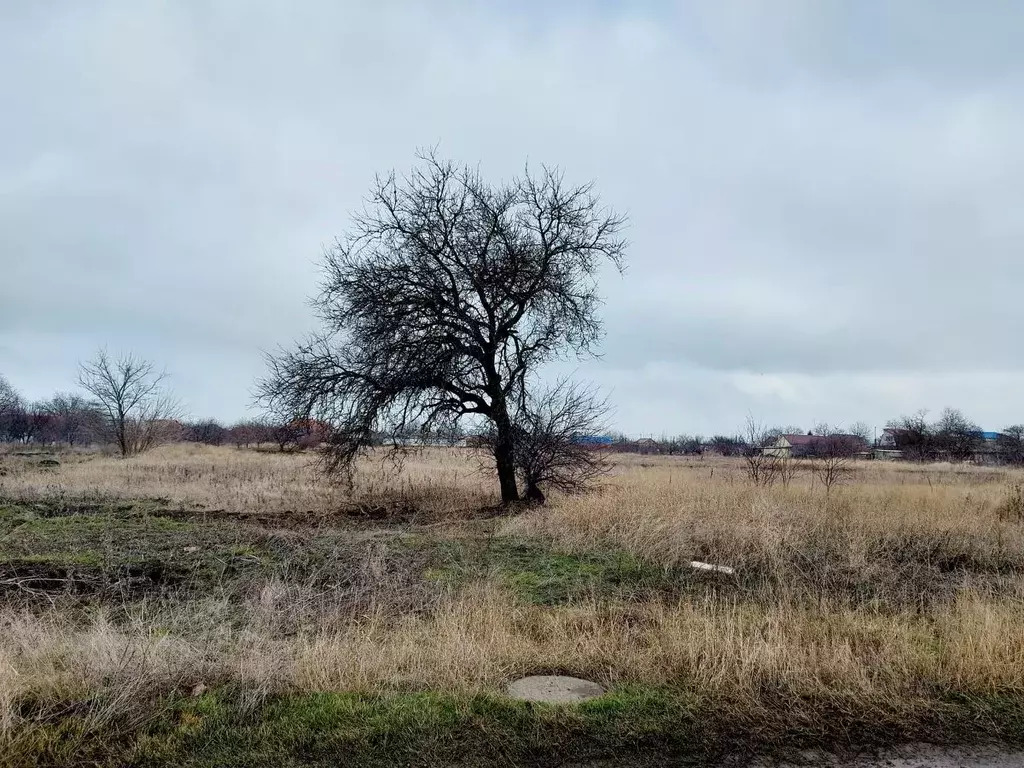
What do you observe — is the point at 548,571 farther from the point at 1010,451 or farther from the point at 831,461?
the point at 1010,451

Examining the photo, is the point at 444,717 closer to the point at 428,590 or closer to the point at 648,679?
the point at 648,679

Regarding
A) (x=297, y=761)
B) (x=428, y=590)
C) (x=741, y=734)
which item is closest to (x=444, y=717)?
(x=297, y=761)

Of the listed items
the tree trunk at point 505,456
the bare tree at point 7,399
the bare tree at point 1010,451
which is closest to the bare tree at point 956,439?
the bare tree at point 1010,451

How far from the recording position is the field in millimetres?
3783

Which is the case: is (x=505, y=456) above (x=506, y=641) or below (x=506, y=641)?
above

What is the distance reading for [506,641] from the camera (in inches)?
204

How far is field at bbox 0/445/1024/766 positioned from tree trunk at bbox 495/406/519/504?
17.5 ft

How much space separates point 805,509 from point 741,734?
956 cm

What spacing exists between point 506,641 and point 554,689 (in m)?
0.74

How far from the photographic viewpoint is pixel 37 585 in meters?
7.39

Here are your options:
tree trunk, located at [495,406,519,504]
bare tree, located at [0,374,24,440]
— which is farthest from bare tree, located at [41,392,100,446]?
tree trunk, located at [495,406,519,504]

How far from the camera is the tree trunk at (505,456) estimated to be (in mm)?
16703

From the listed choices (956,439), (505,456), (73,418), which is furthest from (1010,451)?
(73,418)

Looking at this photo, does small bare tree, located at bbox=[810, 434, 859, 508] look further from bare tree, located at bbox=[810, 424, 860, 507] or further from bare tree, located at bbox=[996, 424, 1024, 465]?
bare tree, located at bbox=[996, 424, 1024, 465]
